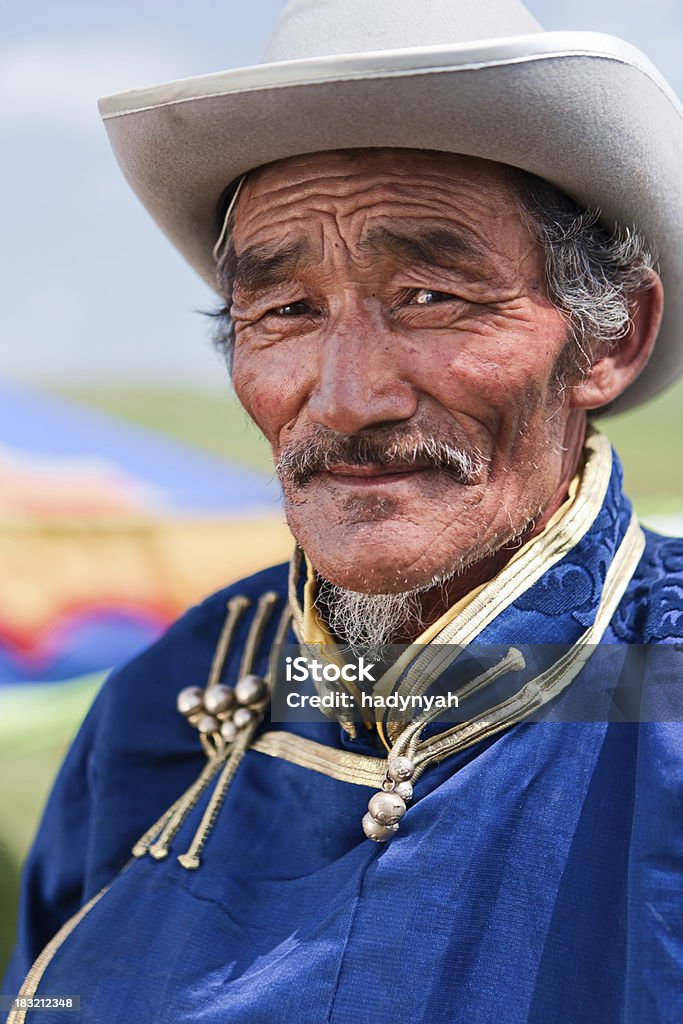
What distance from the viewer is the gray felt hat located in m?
1.29

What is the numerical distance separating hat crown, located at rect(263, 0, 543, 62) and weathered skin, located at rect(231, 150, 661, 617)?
0.15 meters

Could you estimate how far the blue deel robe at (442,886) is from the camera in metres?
1.27

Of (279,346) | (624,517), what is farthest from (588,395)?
(279,346)

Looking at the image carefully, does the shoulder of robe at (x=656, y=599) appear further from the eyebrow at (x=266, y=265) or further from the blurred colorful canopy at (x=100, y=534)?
the blurred colorful canopy at (x=100, y=534)

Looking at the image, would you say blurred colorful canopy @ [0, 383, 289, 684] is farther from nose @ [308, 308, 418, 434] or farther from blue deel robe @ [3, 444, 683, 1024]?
nose @ [308, 308, 418, 434]

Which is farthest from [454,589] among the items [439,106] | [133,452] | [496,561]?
[133,452]

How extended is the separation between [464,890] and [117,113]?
1.26 m

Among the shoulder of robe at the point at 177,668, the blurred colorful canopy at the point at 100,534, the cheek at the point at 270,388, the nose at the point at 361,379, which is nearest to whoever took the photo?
the nose at the point at 361,379

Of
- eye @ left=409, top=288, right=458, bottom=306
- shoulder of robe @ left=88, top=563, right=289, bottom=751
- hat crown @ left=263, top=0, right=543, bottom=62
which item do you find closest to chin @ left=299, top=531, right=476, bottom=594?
eye @ left=409, top=288, right=458, bottom=306

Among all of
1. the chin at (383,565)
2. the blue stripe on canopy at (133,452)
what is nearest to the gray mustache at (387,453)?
the chin at (383,565)

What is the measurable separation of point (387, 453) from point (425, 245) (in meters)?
0.31

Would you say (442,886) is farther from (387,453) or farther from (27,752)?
(27,752)

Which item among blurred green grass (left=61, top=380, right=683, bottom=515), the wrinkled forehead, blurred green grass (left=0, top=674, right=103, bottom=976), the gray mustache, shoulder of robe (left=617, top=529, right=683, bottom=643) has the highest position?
the wrinkled forehead

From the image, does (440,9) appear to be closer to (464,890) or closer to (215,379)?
(464,890)
